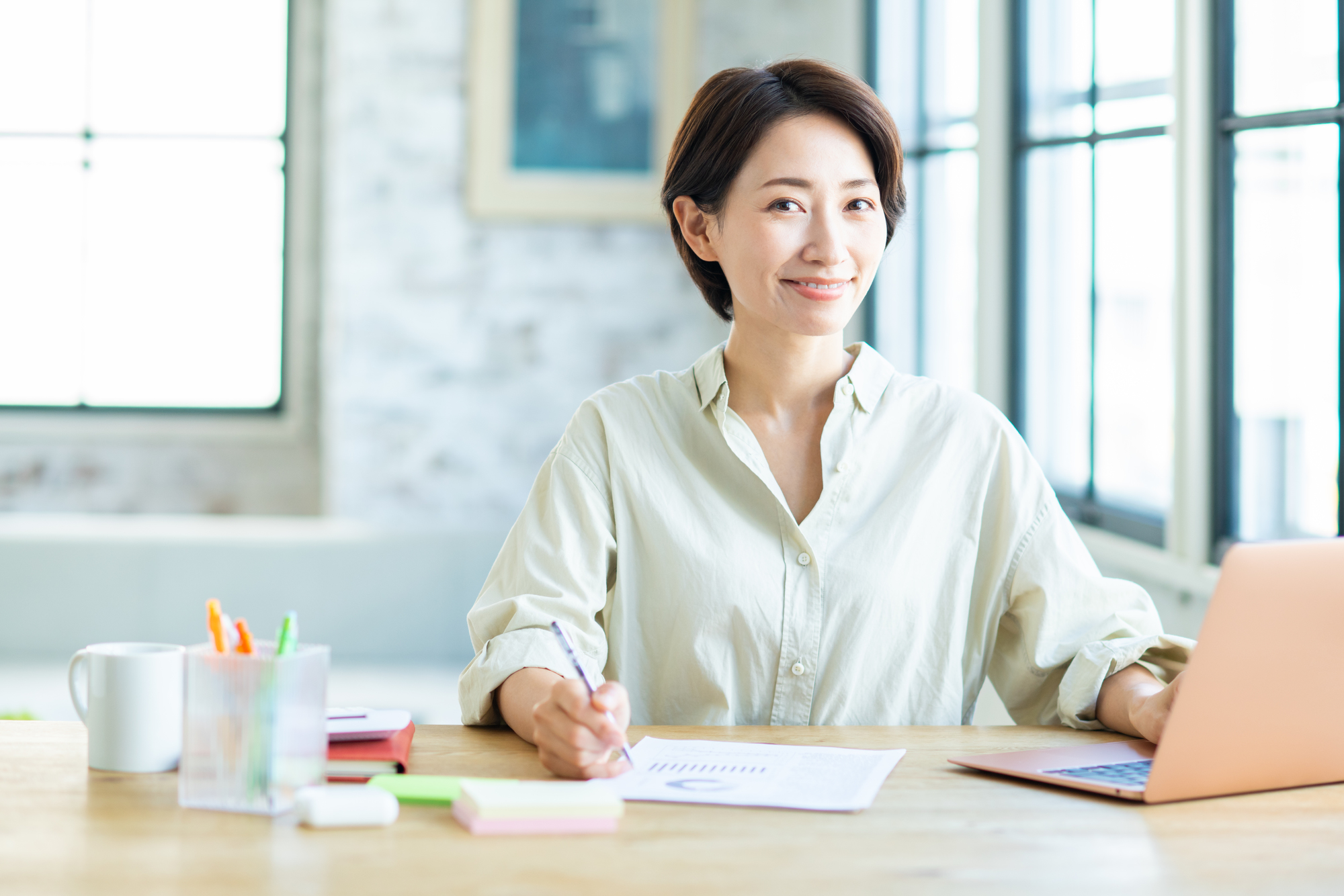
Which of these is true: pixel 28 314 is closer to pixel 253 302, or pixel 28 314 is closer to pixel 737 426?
pixel 253 302

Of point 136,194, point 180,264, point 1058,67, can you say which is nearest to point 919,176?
point 1058,67

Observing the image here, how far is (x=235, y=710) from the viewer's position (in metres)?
0.95

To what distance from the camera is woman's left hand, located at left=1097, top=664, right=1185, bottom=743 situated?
1203 mm

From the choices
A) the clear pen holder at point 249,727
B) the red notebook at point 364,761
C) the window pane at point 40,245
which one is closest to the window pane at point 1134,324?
the red notebook at point 364,761

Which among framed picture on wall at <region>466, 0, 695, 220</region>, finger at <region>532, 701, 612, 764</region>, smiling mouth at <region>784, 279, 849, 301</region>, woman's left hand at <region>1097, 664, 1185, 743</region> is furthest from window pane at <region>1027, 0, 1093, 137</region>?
finger at <region>532, 701, 612, 764</region>

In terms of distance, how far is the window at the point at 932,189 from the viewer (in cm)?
349

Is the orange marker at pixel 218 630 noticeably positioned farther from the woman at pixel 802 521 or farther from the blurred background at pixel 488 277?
the blurred background at pixel 488 277

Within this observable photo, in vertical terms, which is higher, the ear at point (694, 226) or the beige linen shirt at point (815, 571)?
the ear at point (694, 226)

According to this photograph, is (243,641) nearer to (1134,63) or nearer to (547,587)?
(547,587)

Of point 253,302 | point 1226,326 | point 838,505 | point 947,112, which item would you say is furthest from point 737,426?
point 253,302

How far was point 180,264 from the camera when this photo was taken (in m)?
4.57

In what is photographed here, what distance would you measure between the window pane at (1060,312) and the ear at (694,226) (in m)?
1.66

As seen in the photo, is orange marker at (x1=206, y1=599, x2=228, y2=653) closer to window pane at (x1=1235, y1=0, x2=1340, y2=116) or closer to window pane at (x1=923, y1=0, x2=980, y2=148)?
window pane at (x1=1235, y1=0, x2=1340, y2=116)

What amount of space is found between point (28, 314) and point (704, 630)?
3975mm
